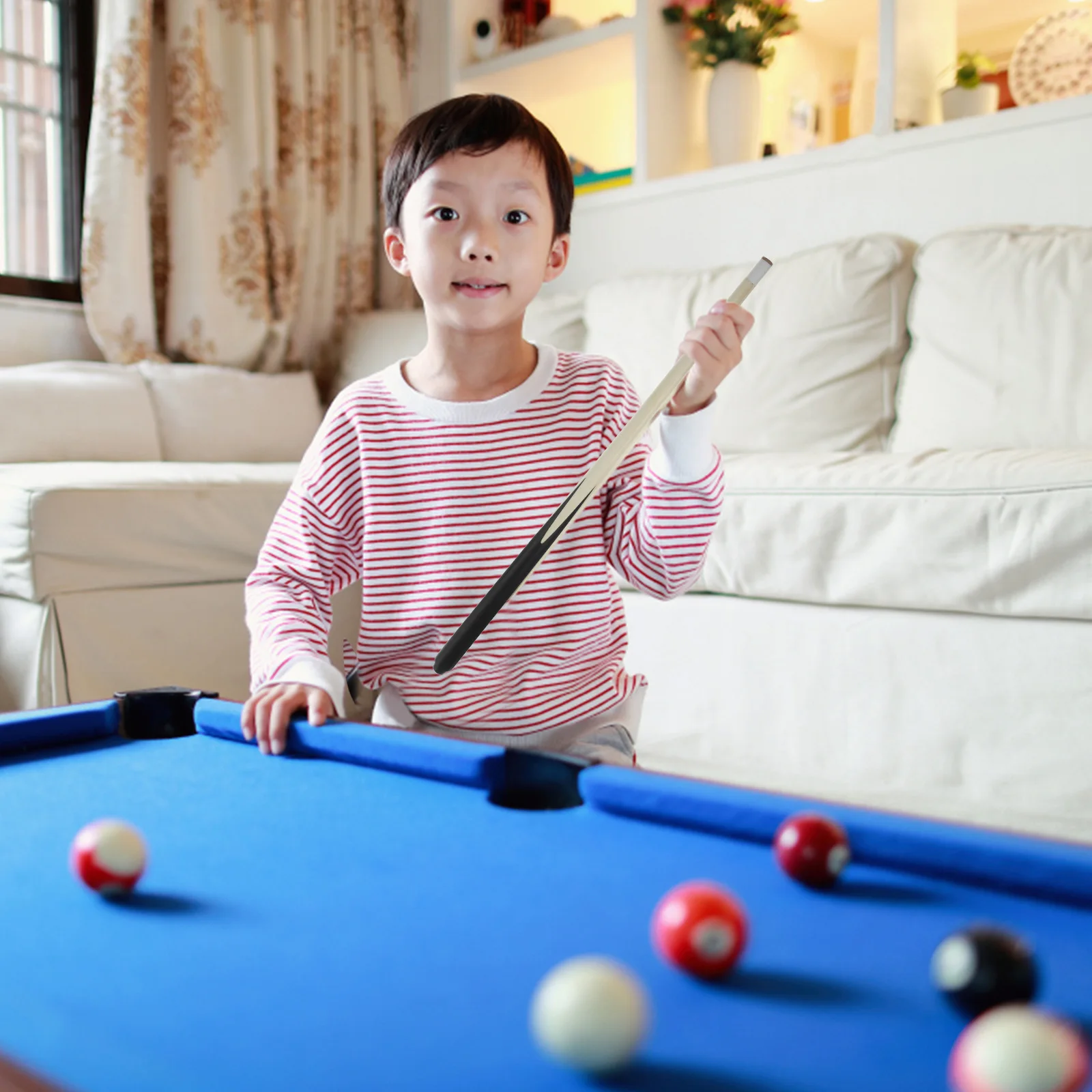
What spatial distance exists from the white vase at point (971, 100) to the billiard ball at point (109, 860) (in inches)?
96.5

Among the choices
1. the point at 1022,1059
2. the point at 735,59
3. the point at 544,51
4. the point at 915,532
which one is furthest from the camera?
the point at 544,51

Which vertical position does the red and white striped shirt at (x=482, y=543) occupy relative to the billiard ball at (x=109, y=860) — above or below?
above

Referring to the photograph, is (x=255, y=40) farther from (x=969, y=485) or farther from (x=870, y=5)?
(x=969, y=485)

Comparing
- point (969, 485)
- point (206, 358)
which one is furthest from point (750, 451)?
point (206, 358)

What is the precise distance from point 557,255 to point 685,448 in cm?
36

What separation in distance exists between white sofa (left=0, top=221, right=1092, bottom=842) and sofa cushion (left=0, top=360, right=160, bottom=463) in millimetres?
71

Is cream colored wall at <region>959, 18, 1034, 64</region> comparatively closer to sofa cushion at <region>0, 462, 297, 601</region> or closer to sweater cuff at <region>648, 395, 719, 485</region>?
sofa cushion at <region>0, 462, 297, 601</region>

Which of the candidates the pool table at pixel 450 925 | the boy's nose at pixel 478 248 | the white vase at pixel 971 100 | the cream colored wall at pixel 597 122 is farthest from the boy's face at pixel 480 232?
the cream colored wall at pixel 597 122

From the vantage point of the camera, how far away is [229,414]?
2.86 meters

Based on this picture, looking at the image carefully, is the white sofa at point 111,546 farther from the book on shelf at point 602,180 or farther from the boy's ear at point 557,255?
the book on shelf at point 602,180

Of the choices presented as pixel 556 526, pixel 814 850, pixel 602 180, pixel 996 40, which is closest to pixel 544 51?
pixel 602 180

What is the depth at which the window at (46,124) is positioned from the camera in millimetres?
2939

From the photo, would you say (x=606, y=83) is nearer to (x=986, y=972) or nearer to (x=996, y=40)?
(x=996, y=40)

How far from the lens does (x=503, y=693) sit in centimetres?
116
